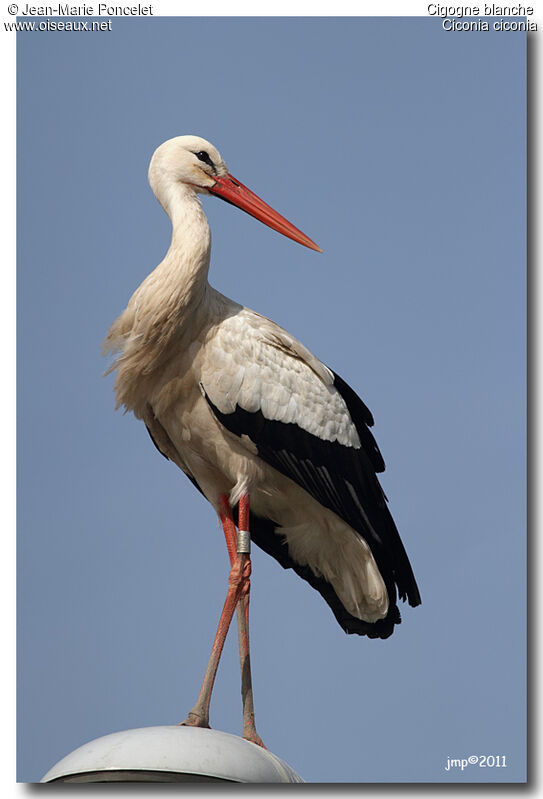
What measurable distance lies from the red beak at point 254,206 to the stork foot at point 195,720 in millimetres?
2018

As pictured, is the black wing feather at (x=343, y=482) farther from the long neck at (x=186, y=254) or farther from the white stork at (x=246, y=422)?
the long neck at (x=186, y=254)

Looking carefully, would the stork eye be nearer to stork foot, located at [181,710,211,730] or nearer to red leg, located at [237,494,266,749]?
red leg, located at [237,494,266,749]

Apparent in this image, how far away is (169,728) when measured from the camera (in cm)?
440

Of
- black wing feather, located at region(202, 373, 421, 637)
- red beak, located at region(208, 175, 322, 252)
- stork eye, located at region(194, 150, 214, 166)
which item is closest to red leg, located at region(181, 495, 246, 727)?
black wing feather, located at region(202, 373, 421, 637)

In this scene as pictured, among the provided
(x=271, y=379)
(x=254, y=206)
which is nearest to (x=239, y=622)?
(x=271, y=379)

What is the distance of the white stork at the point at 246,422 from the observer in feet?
16.5

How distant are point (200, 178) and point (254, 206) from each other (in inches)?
11.0

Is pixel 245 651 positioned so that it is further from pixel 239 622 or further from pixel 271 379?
pixel 271 379

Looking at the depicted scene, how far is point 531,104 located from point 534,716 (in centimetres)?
255

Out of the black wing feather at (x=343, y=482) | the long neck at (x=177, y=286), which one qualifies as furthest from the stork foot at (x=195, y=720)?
the long neck at (x=177, y=286)

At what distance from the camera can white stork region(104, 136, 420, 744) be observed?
5.02 meters

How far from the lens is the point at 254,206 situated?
17.9 ft

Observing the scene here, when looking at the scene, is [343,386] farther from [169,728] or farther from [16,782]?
[16,782]

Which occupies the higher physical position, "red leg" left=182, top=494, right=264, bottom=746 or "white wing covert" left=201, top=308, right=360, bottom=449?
"white wing covert" left=201, top=308, right=360, bottom=449
